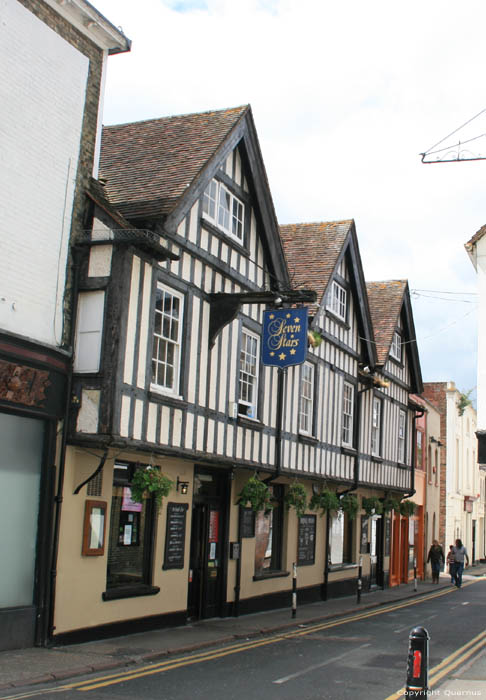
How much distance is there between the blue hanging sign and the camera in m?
16.4

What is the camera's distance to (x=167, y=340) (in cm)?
1397

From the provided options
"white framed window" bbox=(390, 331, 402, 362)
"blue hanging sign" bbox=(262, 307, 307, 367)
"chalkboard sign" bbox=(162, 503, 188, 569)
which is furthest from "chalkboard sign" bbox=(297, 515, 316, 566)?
"white framed window" bbox=(390, 331, 402, 362)

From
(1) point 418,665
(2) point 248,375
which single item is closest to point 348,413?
(2) point 248,375

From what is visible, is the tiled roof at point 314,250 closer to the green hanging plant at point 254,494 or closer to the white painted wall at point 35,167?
the green hanging plant at point 254,494

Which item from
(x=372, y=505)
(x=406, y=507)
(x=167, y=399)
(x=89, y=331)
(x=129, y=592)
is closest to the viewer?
(x=89, y=331)

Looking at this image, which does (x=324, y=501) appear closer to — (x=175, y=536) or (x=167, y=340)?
(x=175, y=536)

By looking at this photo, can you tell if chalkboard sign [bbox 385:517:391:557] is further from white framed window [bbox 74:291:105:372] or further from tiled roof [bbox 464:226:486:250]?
white framed window [bbox 74:291:105:372]

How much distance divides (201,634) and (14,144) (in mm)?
8496

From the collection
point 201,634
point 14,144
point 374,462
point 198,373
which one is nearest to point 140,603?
point 201,634

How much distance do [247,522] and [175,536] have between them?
3.29 metres

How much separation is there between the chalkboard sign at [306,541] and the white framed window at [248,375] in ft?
16.4

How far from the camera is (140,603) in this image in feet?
45.4

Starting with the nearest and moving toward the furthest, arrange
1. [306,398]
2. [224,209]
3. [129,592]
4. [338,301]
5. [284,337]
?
[129,592] < [224,209] < [284,337] < [306,398] < [338,301]

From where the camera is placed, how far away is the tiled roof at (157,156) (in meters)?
14.0
